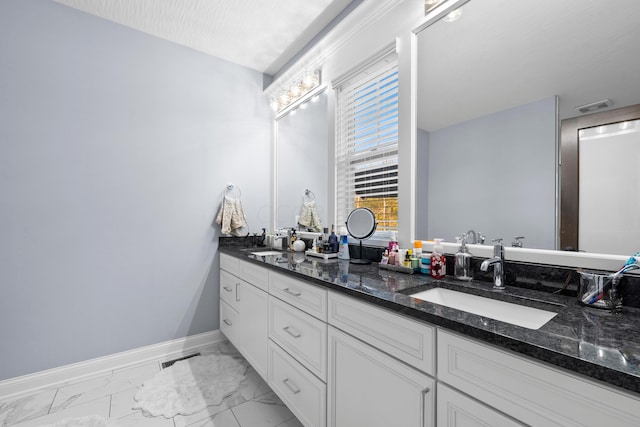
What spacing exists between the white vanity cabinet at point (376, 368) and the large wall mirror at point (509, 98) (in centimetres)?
68

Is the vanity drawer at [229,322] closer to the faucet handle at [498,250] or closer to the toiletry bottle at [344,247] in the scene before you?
the toiletry bottle at [344,247]

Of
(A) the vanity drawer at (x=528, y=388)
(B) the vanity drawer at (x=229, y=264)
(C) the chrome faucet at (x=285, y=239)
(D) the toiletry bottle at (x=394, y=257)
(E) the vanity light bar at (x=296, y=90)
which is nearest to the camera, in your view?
(A) the vanity drawer at (x=528, y=388)

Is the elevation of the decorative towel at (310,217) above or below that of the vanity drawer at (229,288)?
above

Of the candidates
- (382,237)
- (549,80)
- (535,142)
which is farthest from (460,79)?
(382,237)

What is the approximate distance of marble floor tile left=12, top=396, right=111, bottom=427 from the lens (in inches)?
63.9

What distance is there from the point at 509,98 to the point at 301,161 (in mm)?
1709

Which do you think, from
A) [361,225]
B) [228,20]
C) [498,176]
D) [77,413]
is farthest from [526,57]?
[77,413]

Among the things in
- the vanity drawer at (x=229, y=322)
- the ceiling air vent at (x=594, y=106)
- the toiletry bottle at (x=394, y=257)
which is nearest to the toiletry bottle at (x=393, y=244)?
the toiletry bottle at (x=394, y=257)

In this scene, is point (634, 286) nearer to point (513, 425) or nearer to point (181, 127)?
point (513, 425)

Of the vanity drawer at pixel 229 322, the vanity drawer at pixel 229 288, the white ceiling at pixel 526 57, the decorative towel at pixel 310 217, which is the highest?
the white ceiling at pixel 526 57

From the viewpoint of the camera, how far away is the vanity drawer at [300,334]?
1291 mm

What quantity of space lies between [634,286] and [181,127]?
2.90 meters

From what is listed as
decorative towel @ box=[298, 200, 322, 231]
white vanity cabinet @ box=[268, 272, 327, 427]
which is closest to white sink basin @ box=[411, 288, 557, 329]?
white vanity cabinet @ box=[268, 272, 327, 427]

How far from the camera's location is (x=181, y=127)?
→ 8.12 ft
